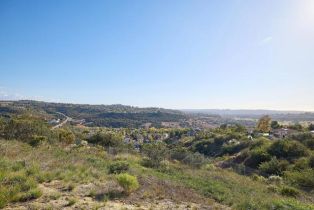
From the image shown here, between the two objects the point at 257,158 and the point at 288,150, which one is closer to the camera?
the point at 288,150

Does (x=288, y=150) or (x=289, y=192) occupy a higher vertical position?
(x=289, y=192)

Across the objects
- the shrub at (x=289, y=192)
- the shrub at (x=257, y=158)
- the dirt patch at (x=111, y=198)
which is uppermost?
the dirt patch at (x=111, y=198)

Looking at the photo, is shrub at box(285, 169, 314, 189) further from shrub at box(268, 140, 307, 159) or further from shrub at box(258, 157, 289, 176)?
shrub at box(268, 140, 307, 159)

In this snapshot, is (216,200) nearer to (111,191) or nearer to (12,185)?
(111,191)

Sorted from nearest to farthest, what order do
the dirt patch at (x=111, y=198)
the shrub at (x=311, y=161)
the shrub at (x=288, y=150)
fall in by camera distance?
the dirt patch at (x=111, y=198), the shrub at (x=311, y=161), the shrub at (x=288, y=150)

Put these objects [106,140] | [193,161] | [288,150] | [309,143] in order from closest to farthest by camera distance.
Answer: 1. [193,161]
2. [288,150]
3. [309,143]
4. [106,140]

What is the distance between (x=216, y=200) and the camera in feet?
34.8

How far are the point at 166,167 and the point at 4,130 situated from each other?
1652 cm

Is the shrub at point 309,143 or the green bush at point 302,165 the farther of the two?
the shrub at point 309,143

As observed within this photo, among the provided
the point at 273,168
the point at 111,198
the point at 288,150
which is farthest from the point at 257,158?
the point at 111,198

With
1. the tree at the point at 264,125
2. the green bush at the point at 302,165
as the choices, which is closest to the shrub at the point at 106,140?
the green bush at the point at 302,165

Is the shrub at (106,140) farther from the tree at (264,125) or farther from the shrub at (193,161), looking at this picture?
the tree at (264,125)

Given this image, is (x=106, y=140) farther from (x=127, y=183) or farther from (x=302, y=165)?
(x=127, y=183)

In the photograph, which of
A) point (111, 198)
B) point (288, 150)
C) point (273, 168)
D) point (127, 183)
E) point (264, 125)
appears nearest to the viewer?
point (111, 198)
